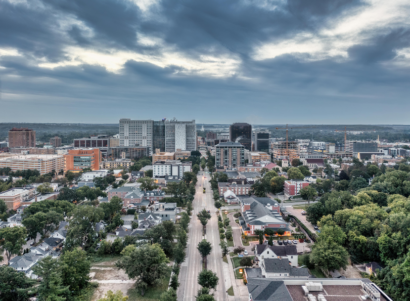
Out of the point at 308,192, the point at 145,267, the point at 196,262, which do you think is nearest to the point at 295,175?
the point at 308,192

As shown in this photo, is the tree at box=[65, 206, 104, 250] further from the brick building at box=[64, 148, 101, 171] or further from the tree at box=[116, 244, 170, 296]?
the brick building at box=[64, 148, 101, 171]

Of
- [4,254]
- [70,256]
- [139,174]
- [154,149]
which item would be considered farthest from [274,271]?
A: [154,149]

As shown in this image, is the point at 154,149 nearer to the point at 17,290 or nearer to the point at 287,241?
the point at 287,241

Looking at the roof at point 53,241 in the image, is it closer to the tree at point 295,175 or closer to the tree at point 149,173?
the tree at point 149,173

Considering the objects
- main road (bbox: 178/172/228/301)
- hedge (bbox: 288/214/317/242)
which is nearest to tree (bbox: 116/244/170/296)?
main road (bbox: 178/172/228/301)

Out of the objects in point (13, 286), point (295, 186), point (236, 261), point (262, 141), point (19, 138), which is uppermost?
point (19, 138)

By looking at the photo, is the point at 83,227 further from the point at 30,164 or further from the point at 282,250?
the point at 30,164
